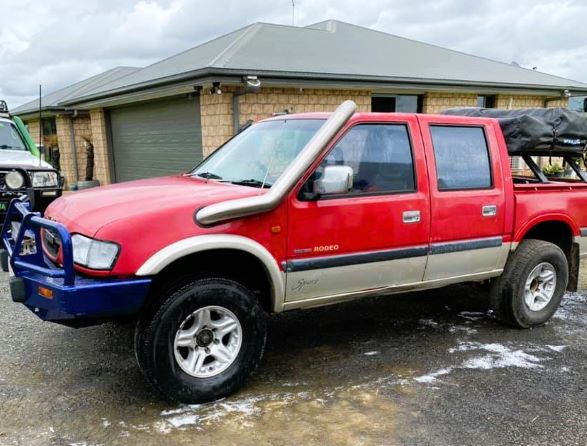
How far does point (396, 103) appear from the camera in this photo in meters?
13.3

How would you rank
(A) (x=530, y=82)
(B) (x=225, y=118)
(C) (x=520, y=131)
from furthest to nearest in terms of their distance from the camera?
(A) (x=530, y=82) < (B) (x=225, y=118) < (C) (x=520, y=131)

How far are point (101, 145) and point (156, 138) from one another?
377 centimetres

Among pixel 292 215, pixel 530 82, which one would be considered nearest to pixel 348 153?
pixel 292 215

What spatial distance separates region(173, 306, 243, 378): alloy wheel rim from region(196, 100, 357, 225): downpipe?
62cm

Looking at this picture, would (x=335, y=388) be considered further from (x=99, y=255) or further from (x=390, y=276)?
(x=99, y=255)

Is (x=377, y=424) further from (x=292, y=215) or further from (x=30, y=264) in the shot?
(x=30, y=264)

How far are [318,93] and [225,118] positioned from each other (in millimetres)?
2379

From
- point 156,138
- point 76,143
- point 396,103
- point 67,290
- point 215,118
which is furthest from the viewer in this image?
point 76,143

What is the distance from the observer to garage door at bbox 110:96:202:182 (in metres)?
12.0

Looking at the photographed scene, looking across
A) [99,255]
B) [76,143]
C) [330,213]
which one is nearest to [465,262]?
[330,213]

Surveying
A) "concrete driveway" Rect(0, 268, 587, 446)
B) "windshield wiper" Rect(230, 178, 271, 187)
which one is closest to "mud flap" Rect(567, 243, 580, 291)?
"concrete driveway" Rect(0, 268, 587, 446)

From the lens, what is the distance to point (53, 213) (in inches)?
151

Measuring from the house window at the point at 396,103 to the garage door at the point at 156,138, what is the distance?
4.46 meters

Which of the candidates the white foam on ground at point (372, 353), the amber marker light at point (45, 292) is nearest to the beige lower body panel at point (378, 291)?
the white foam on ground at point (372, 353)
